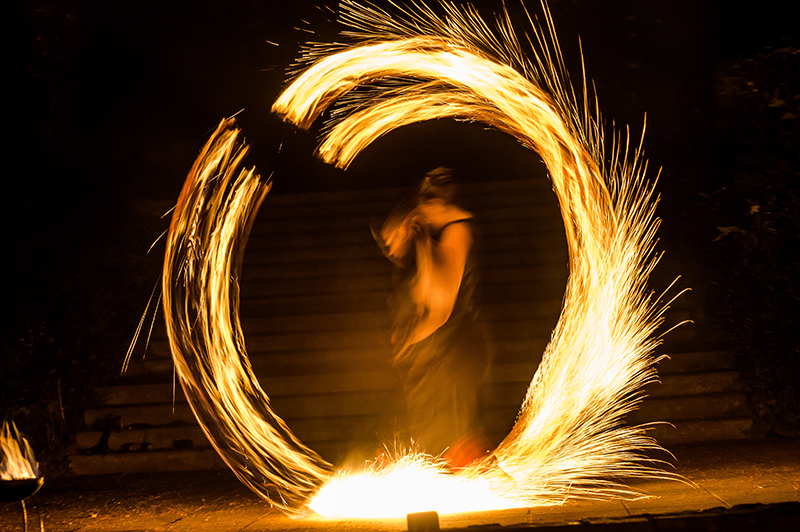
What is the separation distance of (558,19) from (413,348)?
861 cm

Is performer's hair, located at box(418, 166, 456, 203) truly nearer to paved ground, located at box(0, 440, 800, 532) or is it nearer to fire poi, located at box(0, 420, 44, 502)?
paved ground, located at box(0, 440, 800, 532)

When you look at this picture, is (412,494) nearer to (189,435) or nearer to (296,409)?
(296,409)

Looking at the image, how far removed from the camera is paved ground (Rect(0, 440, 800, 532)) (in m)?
3.19

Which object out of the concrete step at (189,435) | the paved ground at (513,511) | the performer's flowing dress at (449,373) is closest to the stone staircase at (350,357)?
the concrete step at (189,435)

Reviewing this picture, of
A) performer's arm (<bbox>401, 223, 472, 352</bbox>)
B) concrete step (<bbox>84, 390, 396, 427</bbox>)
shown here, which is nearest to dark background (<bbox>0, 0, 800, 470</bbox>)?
concrete step (<bbox>84, 390, 396, 427</bbox>)

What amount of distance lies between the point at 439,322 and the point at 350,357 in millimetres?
2342

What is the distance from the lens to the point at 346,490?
4453 millimetres

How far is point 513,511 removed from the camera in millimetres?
4012

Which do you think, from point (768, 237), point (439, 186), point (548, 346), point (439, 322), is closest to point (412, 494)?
point (439, 322)

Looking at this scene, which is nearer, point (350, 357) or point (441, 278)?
point (441, 278)

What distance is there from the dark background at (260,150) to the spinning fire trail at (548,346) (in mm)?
716

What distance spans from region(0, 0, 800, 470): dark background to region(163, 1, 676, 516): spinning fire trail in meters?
0.72

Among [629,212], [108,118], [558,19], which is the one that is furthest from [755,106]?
[108,118]

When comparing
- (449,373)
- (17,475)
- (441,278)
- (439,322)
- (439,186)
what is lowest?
(17,475)
